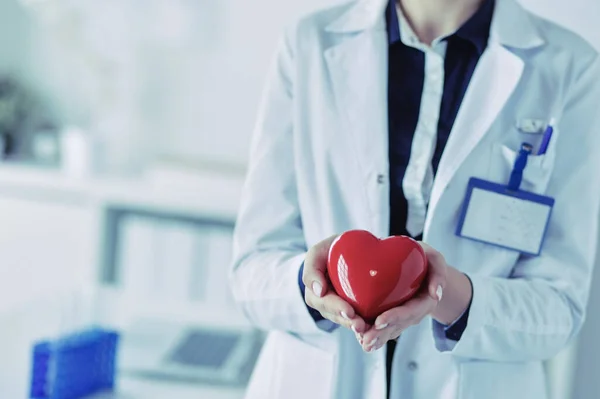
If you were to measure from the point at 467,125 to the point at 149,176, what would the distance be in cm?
158

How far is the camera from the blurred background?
7.73 feet

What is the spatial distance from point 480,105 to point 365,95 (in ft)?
0.58

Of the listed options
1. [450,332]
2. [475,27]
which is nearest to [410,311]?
[450,332]

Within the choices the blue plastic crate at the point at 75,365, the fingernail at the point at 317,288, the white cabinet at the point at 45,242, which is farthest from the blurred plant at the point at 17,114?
the fingernail at the point at 317,288

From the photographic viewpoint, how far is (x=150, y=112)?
2.62m

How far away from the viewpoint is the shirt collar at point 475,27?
1170 mm

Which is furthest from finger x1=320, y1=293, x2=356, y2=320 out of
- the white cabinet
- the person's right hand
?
the white cabinet

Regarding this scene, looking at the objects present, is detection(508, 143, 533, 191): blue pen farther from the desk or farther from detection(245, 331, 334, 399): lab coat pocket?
the desk

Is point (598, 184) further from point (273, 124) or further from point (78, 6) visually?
point (78, 6)

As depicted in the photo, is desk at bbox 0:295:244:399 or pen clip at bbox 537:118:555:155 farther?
desk at bbox 0:295:244:399

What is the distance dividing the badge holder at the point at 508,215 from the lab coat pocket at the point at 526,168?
0.01 meters

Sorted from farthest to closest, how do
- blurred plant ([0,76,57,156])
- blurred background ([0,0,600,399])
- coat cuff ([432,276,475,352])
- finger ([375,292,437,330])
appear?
blurred plant ([0,76,57,156]) < blurred background ([0,0,600,399]) < coat cuff ([432,276,475,352]) < finger ([375,292,437,330])

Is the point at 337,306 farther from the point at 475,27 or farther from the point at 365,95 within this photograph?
the point at 475,27

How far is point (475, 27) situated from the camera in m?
1.18
